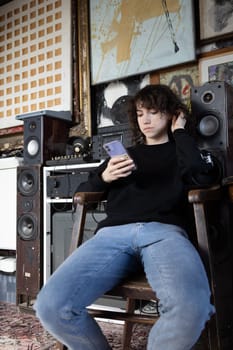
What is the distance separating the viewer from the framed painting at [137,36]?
80.0 inches

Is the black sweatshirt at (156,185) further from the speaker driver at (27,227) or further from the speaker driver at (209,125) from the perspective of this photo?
the speaker driver at (27,227)

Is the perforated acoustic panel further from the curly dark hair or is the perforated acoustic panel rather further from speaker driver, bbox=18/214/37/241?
the curly dark hair

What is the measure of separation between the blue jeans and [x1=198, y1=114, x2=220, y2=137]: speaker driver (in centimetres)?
54

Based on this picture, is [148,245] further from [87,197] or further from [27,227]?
[27,227]

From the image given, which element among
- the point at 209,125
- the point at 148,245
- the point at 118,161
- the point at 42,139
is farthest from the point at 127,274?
the point at 42,139

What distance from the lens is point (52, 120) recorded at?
2.24 m

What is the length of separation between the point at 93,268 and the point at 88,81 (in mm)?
1657

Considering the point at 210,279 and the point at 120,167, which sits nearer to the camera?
the point at 210,279

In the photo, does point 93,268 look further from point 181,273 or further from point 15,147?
point 15,147

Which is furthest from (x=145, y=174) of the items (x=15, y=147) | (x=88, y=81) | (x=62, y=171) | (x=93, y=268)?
(x=15, y=147)

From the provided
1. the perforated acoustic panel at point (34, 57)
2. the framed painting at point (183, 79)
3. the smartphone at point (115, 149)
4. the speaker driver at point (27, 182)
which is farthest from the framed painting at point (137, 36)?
the smartphone at point (115, 149)

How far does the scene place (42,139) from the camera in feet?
7.02

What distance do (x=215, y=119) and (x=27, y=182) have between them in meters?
1.20

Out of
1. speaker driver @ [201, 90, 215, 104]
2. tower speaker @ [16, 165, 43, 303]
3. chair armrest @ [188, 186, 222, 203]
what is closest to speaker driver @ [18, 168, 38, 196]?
tower speaker @ [16, 165, 43, 303]
